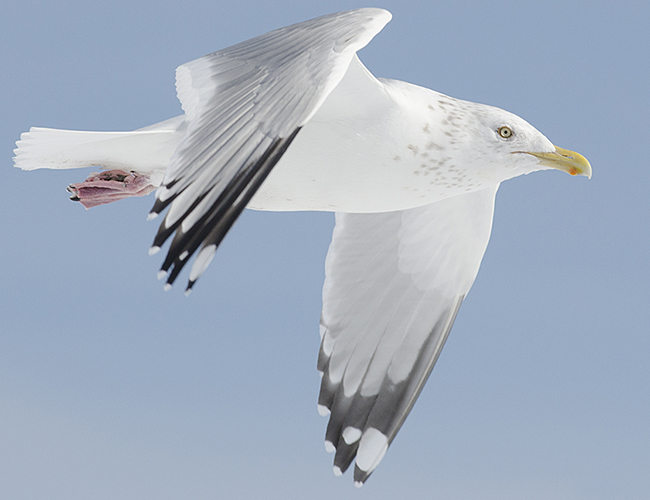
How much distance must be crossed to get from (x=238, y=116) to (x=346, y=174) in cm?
72

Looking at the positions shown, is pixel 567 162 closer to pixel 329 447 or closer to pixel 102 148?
pixel 329 447

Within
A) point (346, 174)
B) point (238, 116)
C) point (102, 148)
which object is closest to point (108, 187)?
point (102, 148)

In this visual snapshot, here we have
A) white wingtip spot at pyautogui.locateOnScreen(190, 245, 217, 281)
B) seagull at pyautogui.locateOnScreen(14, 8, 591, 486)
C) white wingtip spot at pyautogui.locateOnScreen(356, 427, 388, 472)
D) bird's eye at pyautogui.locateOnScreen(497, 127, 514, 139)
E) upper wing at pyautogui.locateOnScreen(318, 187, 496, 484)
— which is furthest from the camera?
upper wing at pyautogui.locateOnScreen(318, 187, 496, 484)

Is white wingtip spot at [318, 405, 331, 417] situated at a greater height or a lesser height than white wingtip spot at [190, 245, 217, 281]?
lesser

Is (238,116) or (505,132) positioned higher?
(505,132)

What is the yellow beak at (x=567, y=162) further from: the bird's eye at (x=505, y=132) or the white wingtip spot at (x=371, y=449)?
the white wingtip spot at (x=371, y=449)

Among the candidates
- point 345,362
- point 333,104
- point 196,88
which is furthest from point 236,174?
point 345,362

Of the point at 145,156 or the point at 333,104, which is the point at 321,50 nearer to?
the point at 333,104

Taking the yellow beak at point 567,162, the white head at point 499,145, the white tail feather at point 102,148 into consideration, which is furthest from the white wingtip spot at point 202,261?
the yellow beak at point 567,162

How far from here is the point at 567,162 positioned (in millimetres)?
3195

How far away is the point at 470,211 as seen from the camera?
3.84 metres

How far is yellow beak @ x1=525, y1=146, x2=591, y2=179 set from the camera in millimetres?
3186

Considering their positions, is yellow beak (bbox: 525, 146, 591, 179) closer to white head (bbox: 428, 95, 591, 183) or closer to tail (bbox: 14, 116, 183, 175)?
white head (bbox: 428, 95, 591, 183)

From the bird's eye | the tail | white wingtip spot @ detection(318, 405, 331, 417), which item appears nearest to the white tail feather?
the tail
